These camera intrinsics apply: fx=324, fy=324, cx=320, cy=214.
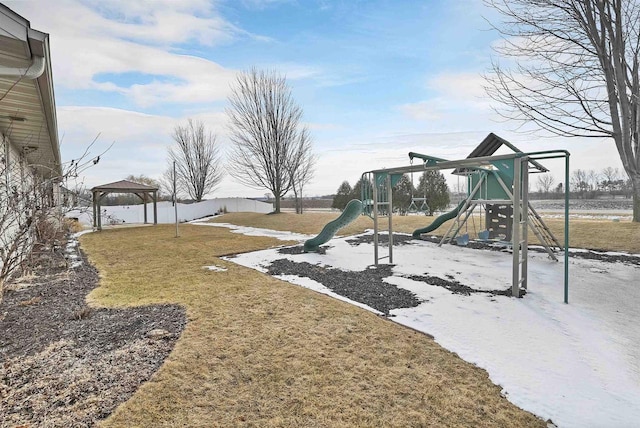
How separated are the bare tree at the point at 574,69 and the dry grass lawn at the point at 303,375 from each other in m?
5.28

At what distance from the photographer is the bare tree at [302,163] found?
78.8 ft

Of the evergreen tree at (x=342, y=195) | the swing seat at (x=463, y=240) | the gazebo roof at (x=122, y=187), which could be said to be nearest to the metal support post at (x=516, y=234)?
the swing seat at (x=463, y=240)

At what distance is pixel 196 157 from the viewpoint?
31.9 meters

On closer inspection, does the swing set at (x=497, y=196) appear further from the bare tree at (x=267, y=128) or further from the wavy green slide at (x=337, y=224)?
the bare tree at (x=267, y=128)

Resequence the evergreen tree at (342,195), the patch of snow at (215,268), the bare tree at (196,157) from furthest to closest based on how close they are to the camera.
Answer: the bare tree at (196,157), the evergreen tree at (342,195), the patch of snow at (215,268)

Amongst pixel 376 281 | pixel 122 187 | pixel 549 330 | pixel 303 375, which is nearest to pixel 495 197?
pixel 376 281

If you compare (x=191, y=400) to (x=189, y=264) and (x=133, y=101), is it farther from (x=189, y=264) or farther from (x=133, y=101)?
(x=133, y=101)

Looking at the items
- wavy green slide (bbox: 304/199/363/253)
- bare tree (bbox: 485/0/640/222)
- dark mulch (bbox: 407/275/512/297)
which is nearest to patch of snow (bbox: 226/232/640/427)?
dark mulch (bbox: 407/275/512/297)

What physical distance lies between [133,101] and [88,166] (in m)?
8.95

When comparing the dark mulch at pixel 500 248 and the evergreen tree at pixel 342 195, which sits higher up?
the evergreen tree at pixel 342 195

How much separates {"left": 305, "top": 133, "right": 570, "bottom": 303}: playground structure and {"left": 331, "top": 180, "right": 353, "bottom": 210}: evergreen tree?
64.6 ft

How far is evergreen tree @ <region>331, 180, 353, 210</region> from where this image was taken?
3112 centimetres

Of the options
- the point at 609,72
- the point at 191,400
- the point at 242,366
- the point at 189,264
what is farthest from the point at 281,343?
the point at 609,72

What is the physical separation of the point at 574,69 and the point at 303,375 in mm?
7246
